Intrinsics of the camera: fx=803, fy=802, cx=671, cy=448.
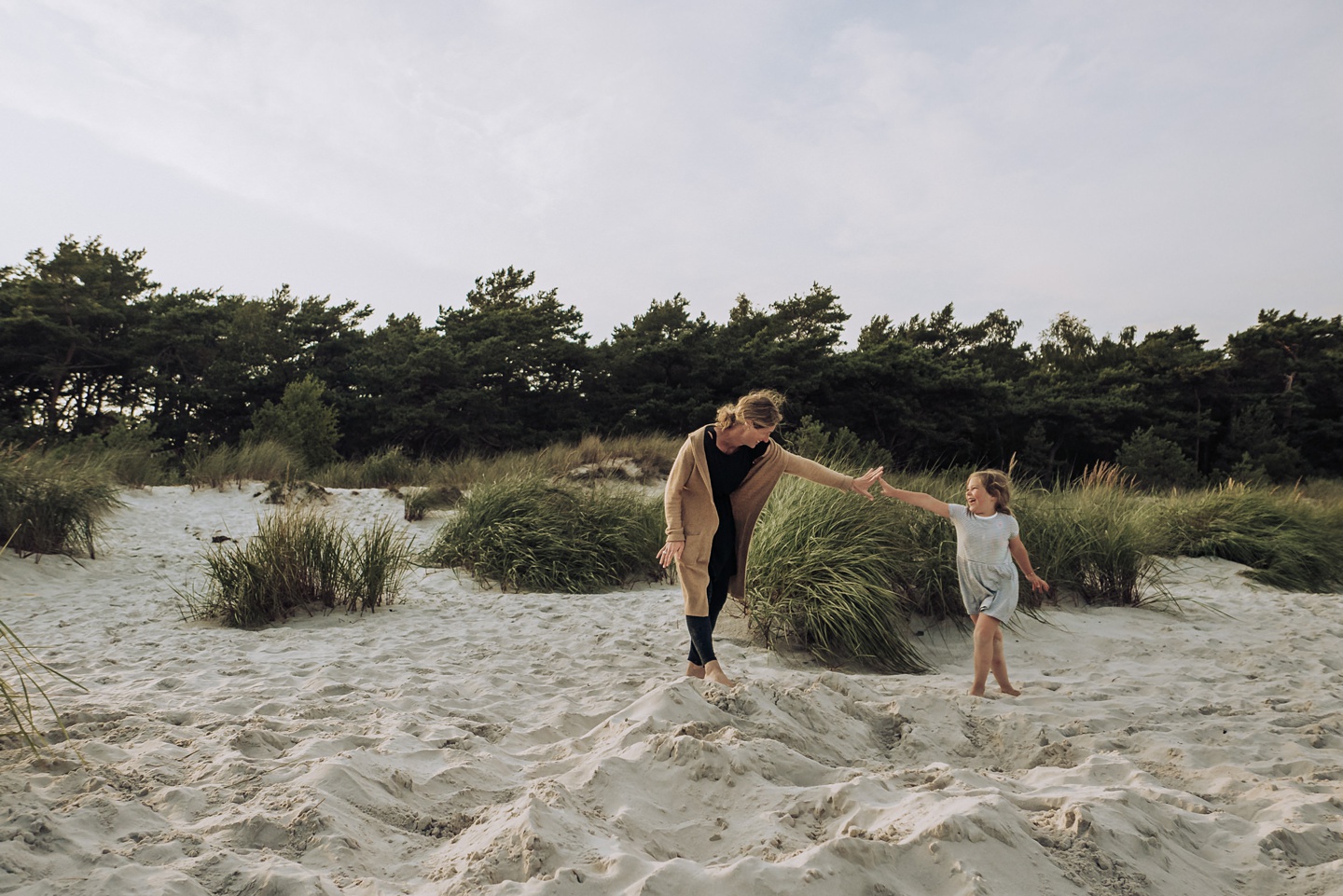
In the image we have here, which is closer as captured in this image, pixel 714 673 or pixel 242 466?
pixel 714 673

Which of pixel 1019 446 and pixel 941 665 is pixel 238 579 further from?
pixel 1019 446

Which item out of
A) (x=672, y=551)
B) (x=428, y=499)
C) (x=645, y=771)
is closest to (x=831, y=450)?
(x=428, y=499)

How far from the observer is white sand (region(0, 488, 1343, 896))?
89.6 inches

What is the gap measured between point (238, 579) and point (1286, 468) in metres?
32.2

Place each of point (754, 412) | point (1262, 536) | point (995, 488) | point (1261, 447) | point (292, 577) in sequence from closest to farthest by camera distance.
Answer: point (754, 412) < point (995, 488) < point (292, 577) < point (1262, 536) < point (1261, 447)

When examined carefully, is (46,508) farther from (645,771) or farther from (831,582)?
(645,771)

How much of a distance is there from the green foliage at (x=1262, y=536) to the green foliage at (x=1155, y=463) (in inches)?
417

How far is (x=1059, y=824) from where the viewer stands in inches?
101

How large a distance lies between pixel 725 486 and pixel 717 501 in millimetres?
98

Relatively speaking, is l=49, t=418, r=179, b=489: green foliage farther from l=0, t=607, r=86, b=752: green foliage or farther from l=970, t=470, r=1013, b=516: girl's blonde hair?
l=970, t=470, r=1013, b=516: girl's blonde hair

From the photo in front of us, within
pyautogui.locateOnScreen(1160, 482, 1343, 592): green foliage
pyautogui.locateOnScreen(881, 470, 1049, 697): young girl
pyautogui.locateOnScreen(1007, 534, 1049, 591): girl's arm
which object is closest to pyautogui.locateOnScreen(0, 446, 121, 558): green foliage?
pyautogui.locateOnScreen(881, 470, 1049, 697): young girl

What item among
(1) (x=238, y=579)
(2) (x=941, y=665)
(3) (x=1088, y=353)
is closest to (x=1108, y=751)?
(2) (x=941, y=665)

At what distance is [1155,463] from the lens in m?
21.9

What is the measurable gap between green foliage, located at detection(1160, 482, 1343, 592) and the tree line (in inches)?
Answer: 477
